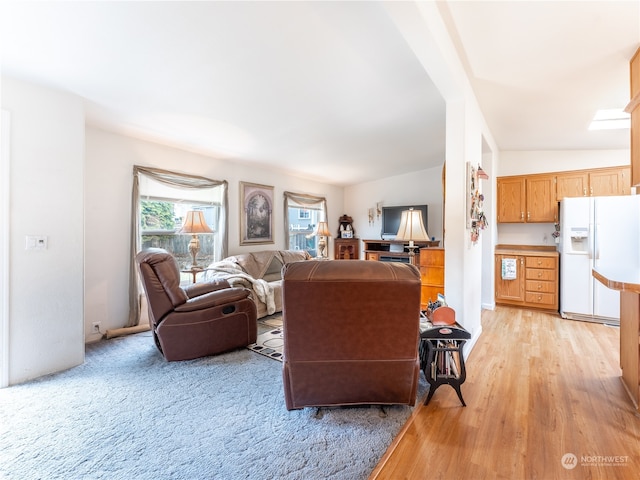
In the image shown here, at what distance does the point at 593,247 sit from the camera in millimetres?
3744

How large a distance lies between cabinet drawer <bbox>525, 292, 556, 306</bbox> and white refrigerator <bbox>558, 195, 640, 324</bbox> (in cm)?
13

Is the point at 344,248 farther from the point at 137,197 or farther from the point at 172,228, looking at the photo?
the point at 137,197

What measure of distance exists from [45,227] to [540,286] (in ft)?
18.9

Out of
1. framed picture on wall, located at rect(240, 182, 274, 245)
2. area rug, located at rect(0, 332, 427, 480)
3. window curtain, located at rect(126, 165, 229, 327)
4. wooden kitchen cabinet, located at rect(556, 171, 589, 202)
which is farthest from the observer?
framed picture on wall, located at rect(240, 182, 274, 245)

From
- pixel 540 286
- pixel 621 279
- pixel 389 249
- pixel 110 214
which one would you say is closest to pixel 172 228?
pixel 110 214

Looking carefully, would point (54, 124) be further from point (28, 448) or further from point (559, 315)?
point (559, 315)

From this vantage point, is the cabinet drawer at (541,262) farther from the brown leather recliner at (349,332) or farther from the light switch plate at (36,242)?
the light switch plate at (36,242)

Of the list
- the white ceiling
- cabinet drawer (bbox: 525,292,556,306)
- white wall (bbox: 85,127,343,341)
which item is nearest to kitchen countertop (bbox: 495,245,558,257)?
cabinet drawer (bbox: 525,292,556,306)

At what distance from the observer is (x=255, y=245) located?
16.2ft

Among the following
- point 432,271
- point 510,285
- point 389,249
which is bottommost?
point 510,285

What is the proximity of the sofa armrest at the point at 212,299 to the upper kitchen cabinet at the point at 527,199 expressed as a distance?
14.0 ft

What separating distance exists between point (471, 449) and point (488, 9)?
257 cm

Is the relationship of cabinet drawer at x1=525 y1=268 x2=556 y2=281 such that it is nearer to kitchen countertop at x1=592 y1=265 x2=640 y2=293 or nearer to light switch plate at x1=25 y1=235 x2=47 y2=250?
kitchen countertop at x1=592 y1=265 x2=640 y2=293

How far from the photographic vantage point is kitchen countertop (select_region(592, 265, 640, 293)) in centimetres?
159
